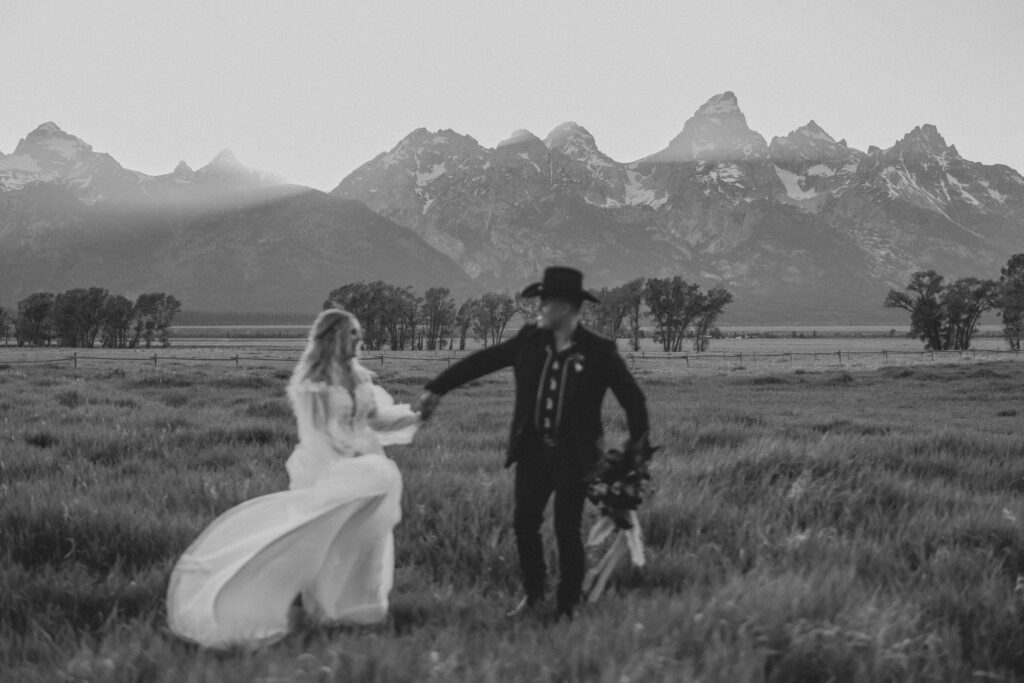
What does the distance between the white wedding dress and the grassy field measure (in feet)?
0.62

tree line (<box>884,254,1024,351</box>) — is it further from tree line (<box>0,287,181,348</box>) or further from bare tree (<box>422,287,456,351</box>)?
tree line (<box>0,287,181,348</box>)

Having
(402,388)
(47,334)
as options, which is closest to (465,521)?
(402,388)

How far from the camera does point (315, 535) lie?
4664 mm

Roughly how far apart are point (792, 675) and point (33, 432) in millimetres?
11542

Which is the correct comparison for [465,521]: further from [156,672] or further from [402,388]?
[402,388]

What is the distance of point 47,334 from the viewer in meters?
127

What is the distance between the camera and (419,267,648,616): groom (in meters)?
5.07

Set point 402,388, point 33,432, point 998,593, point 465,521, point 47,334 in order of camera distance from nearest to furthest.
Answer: point 998,593, point 465,521, point 33,432, point 402,388, point 47,334

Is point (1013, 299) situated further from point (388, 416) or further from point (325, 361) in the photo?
point (325, 361)

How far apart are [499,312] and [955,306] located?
70963 mm

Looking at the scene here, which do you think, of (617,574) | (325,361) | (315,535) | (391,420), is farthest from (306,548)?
(617,574)

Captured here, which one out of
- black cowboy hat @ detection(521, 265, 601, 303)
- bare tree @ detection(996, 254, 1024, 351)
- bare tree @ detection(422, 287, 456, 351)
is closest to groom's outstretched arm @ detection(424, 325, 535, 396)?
black cowboy hat @ detection(521, 265, 601, 303)

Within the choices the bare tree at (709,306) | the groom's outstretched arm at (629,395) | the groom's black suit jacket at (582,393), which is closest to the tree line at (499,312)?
the bare tree at (709,306)

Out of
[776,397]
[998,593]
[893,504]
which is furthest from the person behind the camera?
[776,397]
